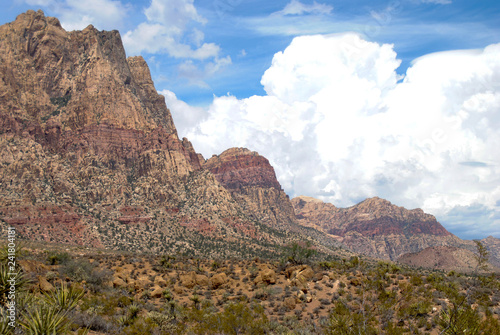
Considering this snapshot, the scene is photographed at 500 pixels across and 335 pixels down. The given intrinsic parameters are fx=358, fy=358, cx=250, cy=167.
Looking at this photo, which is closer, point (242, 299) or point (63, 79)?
point (242, 299)

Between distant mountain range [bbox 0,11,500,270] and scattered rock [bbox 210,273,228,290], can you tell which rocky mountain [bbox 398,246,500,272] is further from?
scattered rock [bbox 210,273,228,290]

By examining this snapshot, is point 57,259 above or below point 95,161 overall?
A: below

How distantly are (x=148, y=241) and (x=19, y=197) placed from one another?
135ft

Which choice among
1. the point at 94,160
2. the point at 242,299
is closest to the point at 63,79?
the point at 94,160

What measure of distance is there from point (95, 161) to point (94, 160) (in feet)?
1.92

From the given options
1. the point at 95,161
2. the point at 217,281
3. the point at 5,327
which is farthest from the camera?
the point at 95,161

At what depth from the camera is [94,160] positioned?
5822 inches

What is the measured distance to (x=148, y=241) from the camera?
114 meters

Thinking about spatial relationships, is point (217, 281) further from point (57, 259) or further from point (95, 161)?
point (95, 161)

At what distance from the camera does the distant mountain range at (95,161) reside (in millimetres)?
111250

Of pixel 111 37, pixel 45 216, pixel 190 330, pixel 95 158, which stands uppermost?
pixel 111 37

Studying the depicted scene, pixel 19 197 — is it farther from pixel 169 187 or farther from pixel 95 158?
pixel 169 187

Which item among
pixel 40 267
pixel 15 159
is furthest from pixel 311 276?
pixel 15 159

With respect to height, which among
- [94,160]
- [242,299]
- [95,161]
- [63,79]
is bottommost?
[242,299]
